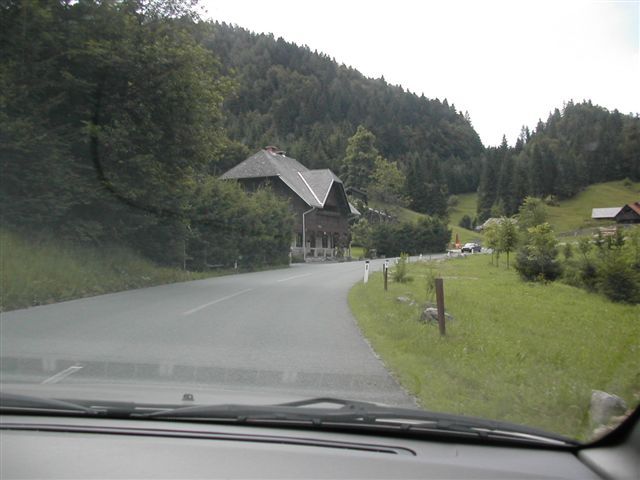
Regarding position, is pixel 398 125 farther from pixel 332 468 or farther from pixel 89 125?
pixel 332 468

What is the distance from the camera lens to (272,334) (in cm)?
1001

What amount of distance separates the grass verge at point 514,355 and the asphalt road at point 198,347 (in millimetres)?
529

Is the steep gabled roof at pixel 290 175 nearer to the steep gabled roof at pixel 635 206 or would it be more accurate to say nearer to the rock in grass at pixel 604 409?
the steep gabled roof at pixel 635 206

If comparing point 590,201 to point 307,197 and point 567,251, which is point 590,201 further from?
point 307,197

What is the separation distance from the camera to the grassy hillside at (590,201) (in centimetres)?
1029

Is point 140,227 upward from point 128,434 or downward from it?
upward

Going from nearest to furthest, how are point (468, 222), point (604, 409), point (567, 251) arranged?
point (604, 409)
point (567, 251)
point (468, 222)

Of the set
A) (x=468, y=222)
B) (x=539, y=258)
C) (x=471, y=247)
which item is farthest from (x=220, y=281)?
(x=471, y=247)

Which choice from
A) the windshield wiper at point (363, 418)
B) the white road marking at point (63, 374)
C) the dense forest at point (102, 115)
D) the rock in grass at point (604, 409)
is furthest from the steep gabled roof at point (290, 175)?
the windshield wiper at point (363, 418)

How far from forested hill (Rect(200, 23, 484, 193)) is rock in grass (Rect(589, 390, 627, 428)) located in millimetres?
95484

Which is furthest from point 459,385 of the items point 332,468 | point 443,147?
point 443,147

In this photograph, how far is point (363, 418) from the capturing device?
3.42m

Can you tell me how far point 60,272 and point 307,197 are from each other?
121 feet

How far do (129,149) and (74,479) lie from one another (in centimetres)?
1804
